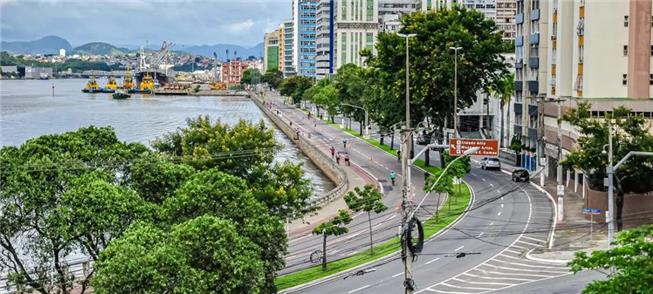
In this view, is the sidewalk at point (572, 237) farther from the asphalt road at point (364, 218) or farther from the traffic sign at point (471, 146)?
the traffic sign at point (471, 146)

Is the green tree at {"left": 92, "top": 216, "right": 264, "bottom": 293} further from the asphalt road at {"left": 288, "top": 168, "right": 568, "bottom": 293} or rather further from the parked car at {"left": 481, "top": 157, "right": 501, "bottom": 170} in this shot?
the parked car at {"left": 481, "top": 157, "right": 501, "bottom": 170}

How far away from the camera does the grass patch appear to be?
38.1m

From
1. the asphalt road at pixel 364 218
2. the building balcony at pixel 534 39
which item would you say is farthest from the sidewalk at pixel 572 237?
the building balcony at pixel 534 39

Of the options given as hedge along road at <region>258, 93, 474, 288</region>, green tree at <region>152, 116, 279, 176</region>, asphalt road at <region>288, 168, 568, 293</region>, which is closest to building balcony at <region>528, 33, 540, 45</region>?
hedge along road at <region>258, 93, 474, 288</region>

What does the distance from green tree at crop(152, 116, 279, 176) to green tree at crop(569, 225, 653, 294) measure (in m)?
29.1

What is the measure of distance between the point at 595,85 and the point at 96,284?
141 ft

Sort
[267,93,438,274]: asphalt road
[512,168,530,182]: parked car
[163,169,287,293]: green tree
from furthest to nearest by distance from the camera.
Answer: [512,168,530,182]: parked car
[267,93,438,274]: asphalt road
[163,169,287,293]: green tree

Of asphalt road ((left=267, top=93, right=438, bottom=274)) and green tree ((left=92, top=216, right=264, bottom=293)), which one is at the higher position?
green tree ((left=92, top=216, right=264, bottom=293))

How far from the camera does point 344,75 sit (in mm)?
121125

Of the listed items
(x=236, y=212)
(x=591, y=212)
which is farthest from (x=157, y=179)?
(x=591, y=212)

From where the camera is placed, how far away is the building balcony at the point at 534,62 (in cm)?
7389

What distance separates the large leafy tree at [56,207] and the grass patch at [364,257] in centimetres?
776

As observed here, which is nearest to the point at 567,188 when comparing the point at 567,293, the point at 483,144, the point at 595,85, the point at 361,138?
the point at 595,85

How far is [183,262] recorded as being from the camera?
26.2 m
